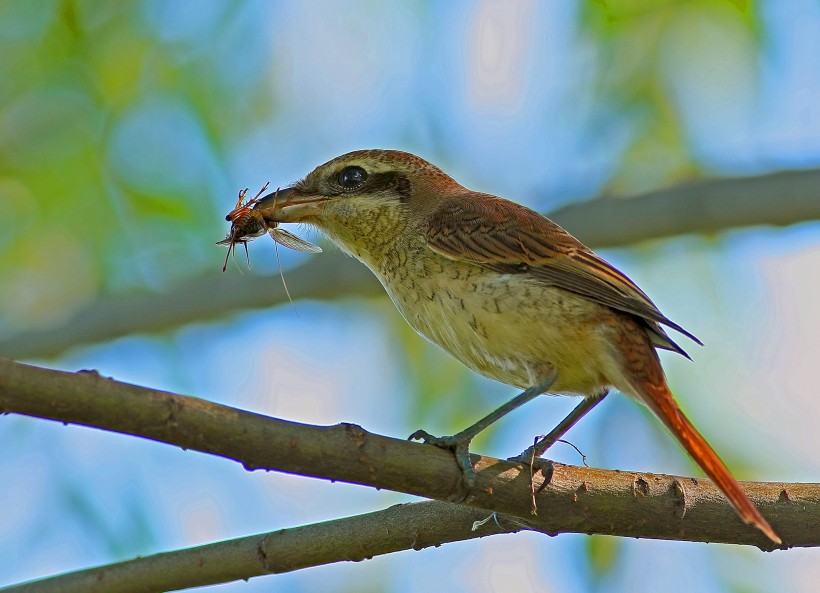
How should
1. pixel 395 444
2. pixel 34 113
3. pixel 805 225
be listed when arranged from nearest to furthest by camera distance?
pixel 395 444
pixel 805 225
pixel 34 113

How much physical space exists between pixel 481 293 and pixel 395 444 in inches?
52.2

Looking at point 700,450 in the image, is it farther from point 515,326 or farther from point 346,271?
point 346,271

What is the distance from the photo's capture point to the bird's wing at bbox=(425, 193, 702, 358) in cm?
433

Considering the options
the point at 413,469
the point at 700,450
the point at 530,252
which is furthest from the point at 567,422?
the point at 413,469

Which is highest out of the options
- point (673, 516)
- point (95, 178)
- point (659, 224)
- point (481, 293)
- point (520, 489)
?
point (95, 178)

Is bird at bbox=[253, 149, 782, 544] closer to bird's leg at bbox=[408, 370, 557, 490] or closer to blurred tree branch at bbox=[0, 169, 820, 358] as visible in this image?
bird's leg at bbox=[408, 370, 557, 490]

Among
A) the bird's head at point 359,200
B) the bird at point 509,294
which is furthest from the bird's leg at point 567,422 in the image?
the bird's head at point 359,200

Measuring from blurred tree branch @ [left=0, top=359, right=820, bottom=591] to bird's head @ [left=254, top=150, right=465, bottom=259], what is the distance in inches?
65.1

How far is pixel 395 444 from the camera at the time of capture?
3254 millimetres

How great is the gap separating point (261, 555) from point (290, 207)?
2002mm

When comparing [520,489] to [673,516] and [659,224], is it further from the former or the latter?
[659,224]

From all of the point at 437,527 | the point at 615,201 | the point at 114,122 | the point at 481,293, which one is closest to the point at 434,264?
the point at 481,293

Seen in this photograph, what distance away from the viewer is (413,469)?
329cm

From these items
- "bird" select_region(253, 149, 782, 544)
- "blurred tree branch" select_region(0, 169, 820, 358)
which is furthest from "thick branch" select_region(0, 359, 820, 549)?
"blurred tree branch" select_region(0, 169, 820, 358)
